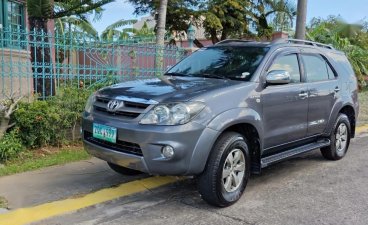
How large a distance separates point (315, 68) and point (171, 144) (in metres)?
3.07

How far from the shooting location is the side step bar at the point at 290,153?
5266 mm

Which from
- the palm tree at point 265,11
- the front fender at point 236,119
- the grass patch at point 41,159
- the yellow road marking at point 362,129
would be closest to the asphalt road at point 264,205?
the front fender at point 236,119

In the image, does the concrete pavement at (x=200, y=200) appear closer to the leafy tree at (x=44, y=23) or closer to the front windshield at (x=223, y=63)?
the front windshield at (x=223, y=63)

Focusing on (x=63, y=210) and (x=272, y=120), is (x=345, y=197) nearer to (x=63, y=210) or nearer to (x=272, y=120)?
(x=272, y=120)

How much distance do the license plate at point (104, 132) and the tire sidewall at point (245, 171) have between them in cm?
114

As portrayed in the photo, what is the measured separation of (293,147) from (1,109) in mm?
3997

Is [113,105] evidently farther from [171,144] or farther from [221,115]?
[221,115]

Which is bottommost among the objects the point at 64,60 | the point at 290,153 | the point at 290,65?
the point at 290,153

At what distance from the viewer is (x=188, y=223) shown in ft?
14.3

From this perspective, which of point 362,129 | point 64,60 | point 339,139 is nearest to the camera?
point 339,139

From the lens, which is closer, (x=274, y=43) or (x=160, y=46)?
(x=274, y=43)

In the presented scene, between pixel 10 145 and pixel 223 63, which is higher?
pixel 223 63

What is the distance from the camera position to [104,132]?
184 inches

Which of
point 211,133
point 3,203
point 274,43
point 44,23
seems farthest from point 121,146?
point 44,23
